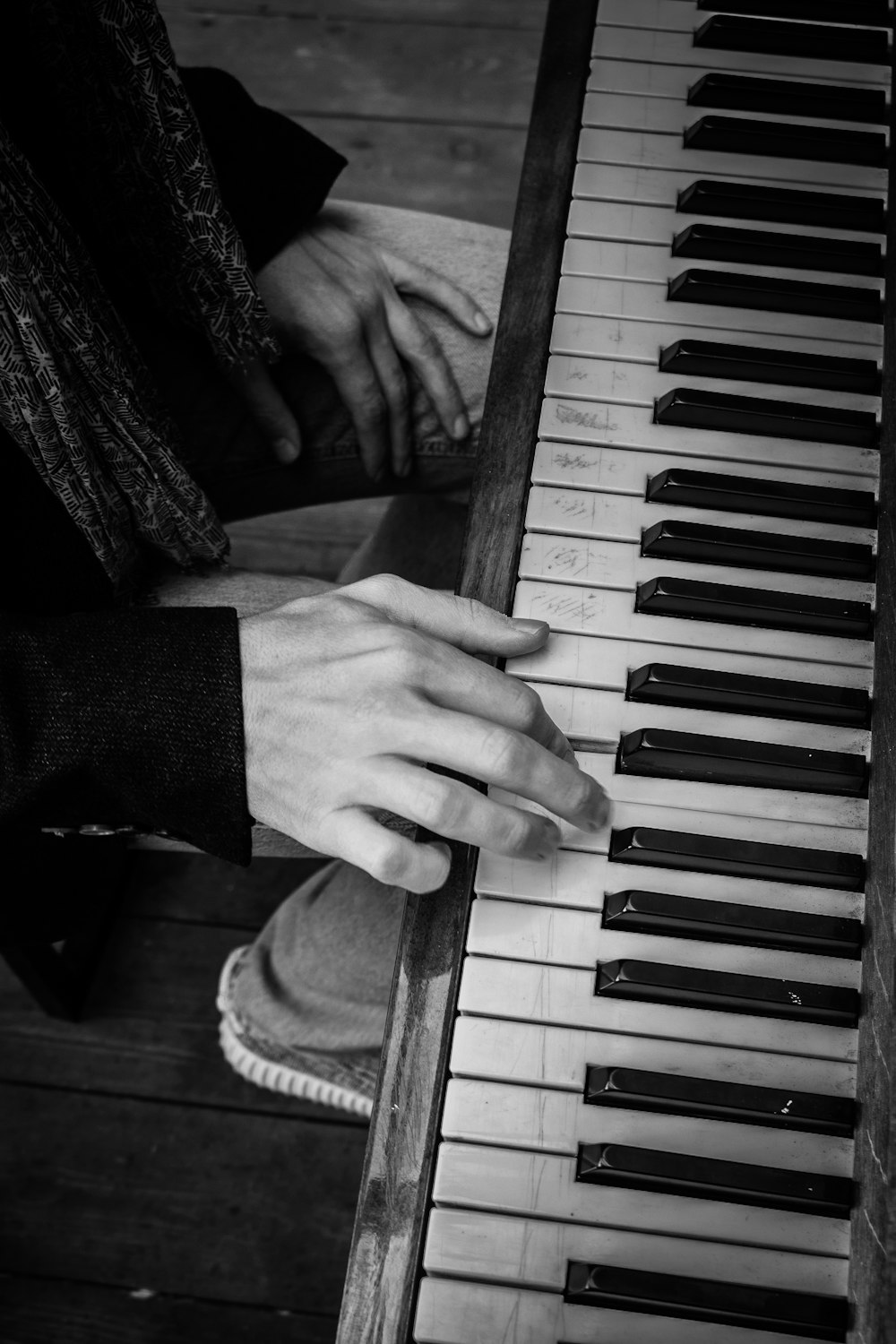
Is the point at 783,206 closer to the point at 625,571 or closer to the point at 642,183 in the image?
the point at 642,183

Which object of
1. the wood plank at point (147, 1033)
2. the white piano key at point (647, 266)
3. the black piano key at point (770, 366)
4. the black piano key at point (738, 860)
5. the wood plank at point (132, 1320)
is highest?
the white piano key at point (647, 266)

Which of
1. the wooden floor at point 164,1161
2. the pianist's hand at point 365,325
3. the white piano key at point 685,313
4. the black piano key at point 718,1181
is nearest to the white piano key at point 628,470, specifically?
the white piano key at point 685,313

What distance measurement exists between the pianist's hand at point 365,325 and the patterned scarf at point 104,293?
67mm

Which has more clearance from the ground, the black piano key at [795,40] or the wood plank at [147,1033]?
the black piano key at [795,40]

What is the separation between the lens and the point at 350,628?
74cm

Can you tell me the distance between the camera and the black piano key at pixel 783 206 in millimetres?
895

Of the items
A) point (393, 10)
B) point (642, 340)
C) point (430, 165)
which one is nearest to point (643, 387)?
point (642, 340)

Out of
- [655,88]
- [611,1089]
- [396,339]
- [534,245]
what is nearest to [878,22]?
[655,88]

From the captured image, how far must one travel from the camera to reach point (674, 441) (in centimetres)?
83

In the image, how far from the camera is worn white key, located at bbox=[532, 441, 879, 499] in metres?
0.81

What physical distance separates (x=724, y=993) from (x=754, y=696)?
0.60 feet

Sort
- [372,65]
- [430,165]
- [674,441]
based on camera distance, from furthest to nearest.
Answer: [372,65] → [430,165] → [674,441]

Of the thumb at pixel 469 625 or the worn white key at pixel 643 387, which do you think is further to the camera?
the worn white key at pixel 643 387

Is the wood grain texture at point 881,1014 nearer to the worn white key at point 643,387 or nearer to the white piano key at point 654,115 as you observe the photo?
the worn white key at point 643,387
